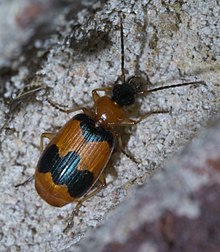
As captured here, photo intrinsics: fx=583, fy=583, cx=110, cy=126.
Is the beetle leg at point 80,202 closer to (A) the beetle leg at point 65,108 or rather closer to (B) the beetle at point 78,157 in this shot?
(B) the beetle at point 78,157

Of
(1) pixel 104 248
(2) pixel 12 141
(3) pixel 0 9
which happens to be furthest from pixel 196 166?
(2) pixel 12 141

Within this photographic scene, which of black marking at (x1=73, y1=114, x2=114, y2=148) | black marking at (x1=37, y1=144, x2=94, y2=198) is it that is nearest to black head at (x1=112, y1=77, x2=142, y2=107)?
black marking at (x1=73, y1=114, x2=114, y2=148)

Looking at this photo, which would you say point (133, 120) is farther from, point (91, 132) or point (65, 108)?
point (65, 108)

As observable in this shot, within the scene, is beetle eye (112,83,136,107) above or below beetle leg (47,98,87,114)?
below

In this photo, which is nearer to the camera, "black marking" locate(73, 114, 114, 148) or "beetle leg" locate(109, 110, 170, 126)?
"beetle leg" locate(109, 110, 170, 126)

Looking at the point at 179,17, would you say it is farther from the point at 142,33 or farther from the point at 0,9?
the point at 0,9

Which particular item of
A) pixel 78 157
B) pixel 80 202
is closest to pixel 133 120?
pixel 78 157

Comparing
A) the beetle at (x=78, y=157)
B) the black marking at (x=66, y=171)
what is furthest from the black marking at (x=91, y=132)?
the black marking at (x=66, y=171)

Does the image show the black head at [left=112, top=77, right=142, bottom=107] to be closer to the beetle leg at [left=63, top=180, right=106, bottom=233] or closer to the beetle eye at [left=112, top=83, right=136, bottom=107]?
the beetle eye at [left=112, top=83, right=136, bottom=107]
